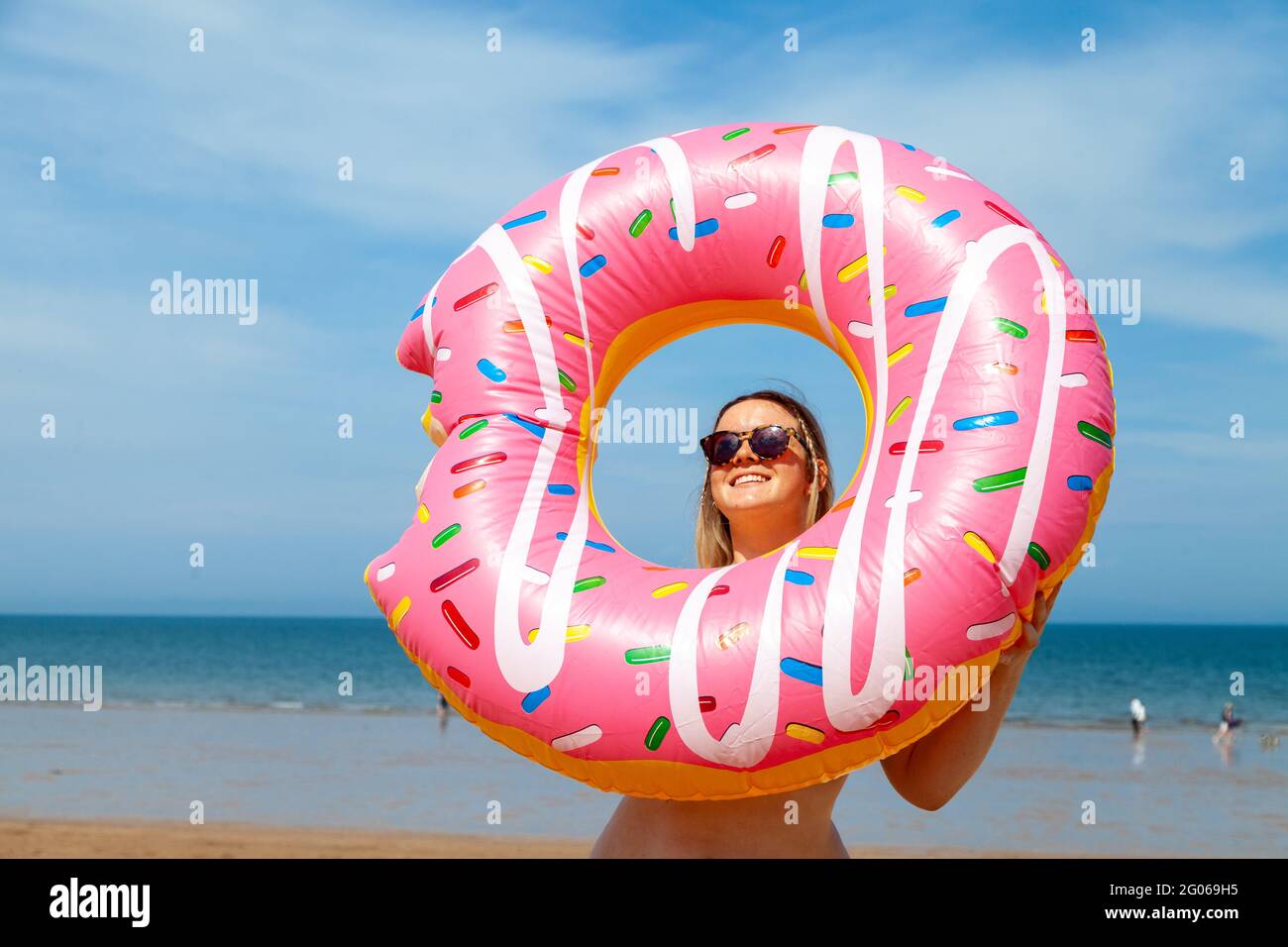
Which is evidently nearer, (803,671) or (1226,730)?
(803,671)

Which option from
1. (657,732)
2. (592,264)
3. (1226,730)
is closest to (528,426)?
(592,264)

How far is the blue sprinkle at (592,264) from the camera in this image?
2.97m

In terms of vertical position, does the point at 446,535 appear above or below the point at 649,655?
above

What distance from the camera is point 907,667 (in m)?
2.40

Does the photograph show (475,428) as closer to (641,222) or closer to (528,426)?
(528,426)

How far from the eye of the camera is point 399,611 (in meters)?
2.75

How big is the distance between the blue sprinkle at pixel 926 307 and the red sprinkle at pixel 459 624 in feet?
3.93

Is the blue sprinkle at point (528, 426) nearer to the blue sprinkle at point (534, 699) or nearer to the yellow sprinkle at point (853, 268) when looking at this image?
the blue sprinkle at point (534, 699)

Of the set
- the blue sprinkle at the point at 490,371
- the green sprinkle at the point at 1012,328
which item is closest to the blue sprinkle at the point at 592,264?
the blue sprinkle at the point at 490,371

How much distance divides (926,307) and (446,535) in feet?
3.91

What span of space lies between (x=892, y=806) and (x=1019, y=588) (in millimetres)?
9169

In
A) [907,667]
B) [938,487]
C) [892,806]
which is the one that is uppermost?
[938,487]
